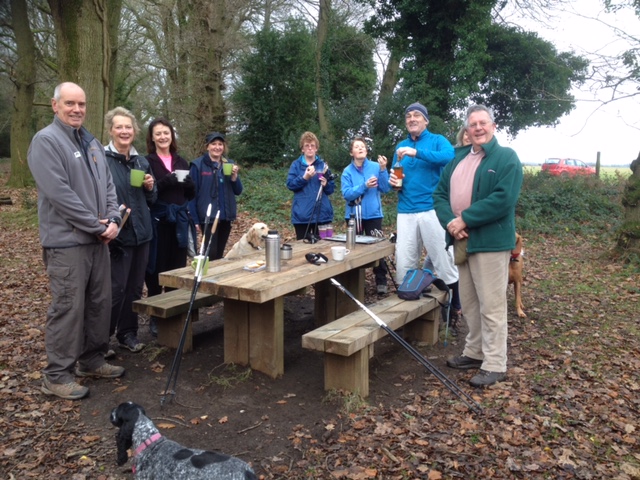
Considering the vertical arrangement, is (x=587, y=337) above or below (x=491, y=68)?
below

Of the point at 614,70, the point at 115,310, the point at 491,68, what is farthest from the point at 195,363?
the point at 491,68

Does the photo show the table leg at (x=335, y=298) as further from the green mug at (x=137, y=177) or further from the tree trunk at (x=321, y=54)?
the tree trunk at (x=321, y=54)

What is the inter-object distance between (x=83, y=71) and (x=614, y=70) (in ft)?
29.9

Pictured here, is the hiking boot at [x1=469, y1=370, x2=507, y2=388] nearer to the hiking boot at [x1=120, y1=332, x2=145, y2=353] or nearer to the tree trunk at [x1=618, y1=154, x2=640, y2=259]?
the hiking boot at [x1=120, y1=332, x2=145, y2=353]

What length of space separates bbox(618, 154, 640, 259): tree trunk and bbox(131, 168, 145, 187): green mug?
784 centimetres

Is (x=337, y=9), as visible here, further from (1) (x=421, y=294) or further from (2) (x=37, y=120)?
(2) (x=37, y=120)

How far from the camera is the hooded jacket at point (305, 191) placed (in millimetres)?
6238

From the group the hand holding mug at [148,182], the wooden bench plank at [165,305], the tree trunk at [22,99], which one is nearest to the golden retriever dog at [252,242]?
the wooden bench plank at [165,305]

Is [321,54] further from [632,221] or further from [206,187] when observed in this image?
[206,187]

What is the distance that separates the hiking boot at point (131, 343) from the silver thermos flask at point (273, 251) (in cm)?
165

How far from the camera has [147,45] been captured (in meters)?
21.3

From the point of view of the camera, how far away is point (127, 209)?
4641 millimetres

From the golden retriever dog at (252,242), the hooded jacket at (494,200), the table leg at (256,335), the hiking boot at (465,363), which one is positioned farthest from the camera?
the golden retriever dog at (252,242)

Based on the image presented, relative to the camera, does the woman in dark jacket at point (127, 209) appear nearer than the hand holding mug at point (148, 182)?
Yes
